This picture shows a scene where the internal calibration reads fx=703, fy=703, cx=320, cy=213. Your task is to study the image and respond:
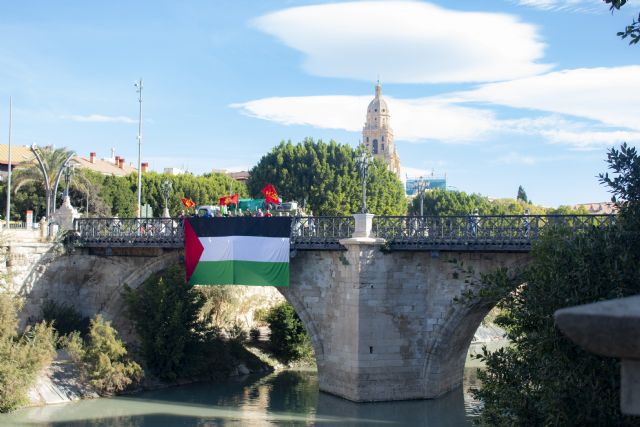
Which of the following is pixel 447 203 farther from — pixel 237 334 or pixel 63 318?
pixel 63 318

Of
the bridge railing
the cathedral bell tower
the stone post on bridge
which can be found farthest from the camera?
the cathedral bell tower

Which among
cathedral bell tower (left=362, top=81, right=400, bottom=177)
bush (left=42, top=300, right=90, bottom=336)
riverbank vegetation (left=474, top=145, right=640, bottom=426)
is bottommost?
bush (left=42, top=300, right=90, bottom=336)

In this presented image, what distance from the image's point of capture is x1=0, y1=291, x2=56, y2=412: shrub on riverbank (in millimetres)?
20812

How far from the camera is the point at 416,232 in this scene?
21.9 meters

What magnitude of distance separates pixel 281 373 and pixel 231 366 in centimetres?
A: 214

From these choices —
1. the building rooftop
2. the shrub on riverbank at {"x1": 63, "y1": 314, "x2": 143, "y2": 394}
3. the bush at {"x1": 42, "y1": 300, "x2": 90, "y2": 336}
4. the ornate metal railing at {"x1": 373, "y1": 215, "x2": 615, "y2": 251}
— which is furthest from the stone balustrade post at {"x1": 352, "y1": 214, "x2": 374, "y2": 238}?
the building rooftop

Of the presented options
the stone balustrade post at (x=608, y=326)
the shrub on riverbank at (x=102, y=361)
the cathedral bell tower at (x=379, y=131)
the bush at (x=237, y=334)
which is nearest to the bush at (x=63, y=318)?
the shrub on riverbank at (x=102, y=361)

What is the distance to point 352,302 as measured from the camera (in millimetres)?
22047

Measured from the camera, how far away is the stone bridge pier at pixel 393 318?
21.8 m

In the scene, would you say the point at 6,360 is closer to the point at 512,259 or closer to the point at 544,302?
the point at 512,259

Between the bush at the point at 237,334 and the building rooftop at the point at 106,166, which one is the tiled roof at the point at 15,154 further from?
the bush at the point at 237,334

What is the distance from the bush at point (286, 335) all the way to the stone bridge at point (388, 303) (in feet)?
20.7

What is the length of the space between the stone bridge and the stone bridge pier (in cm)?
3

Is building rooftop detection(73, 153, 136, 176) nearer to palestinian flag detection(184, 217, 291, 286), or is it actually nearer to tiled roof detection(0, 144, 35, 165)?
tiled roof detection(0, 144, 35, 165)
